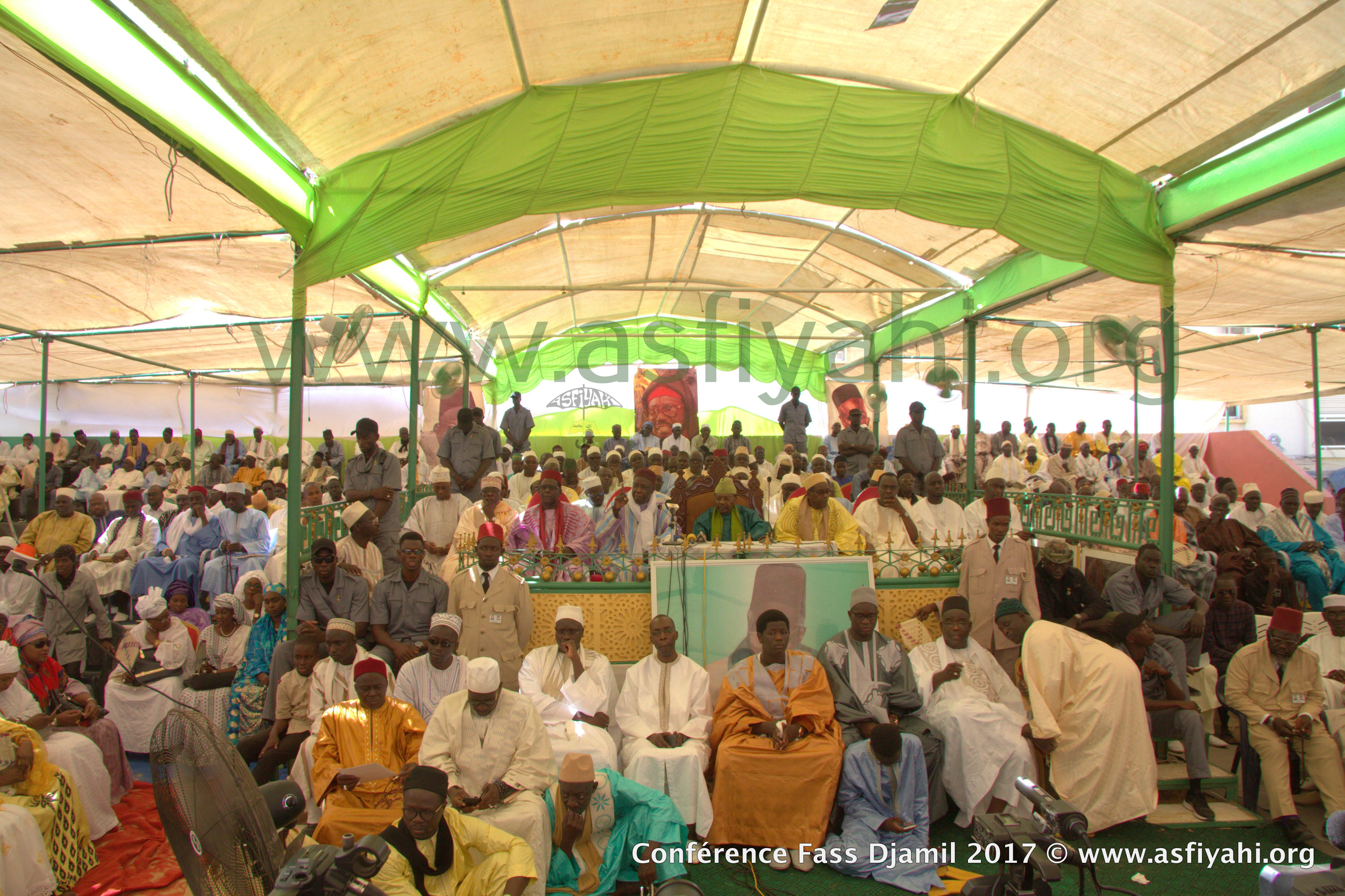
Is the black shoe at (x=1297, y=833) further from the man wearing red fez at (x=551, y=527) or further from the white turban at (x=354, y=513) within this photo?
the white turban at (x=354, y=513)

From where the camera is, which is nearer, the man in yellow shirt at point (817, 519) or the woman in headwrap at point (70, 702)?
the woman in headwrap at point (70, 702)

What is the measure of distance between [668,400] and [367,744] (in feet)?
45.9

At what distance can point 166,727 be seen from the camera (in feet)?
7.78

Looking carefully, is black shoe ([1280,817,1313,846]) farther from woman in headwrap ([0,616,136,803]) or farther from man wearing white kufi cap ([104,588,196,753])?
man wearing white kufi cap ([104,588,196,753])

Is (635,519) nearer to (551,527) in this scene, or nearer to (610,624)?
(551,527)

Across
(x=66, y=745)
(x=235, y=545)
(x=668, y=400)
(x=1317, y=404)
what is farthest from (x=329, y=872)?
(x=668, y=400)

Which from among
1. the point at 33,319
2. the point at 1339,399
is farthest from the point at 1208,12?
the point at 1339,399

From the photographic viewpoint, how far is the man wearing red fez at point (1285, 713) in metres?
4.72

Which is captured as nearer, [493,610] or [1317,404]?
[493,610]

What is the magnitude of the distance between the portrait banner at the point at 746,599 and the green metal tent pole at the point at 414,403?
4.82m

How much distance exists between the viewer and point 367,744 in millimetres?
4285

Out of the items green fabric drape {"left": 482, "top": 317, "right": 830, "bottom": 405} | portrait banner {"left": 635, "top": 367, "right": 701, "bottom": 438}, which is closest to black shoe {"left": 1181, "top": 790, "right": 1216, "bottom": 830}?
green fabric drape {"left": 482, "top": 317, "right": 830, "bottom": 405}

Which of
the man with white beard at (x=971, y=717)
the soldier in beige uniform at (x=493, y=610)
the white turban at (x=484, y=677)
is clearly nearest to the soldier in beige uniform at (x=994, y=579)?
the man with white beard at (x=971, y=717)

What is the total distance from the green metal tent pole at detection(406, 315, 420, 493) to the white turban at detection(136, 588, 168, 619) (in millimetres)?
3482
